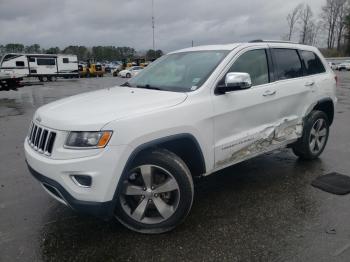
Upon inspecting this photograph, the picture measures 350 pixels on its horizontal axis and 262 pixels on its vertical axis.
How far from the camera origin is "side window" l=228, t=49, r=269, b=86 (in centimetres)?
404

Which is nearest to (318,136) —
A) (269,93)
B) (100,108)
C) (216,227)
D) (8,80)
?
(269,93)

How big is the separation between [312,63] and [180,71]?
2382mm

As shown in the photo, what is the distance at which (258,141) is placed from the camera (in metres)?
4.07

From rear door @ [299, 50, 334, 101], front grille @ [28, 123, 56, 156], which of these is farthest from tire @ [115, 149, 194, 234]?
rear door @ [299, 50, 334, 101]

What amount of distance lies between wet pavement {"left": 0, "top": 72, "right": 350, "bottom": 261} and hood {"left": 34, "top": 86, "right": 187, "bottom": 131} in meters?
1.10

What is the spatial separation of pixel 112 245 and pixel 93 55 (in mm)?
111104

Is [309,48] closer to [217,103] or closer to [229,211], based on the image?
[217,103]

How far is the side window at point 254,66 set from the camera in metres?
4.04

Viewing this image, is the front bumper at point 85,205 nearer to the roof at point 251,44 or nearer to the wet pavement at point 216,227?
the wet pavement at point 216,227

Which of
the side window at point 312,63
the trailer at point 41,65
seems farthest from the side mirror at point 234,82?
the trailer at point 41,65

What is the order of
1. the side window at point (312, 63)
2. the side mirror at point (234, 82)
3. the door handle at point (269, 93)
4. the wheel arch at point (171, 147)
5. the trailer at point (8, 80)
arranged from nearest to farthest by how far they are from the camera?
the wheel arch at point (171, 147), the side mirror at point (234, 82), the door handle at point (269, 93), the side window at point (312, 63), the trailer at point (8, 80)

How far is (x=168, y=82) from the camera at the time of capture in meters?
3.99

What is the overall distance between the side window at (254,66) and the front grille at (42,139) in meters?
2.13

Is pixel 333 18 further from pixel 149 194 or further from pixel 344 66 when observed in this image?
pixel 149 194
